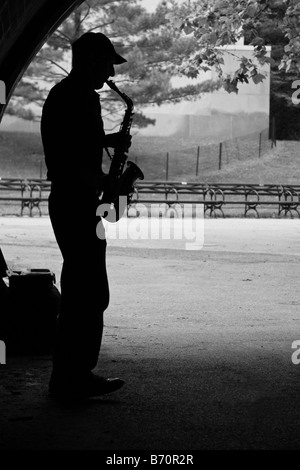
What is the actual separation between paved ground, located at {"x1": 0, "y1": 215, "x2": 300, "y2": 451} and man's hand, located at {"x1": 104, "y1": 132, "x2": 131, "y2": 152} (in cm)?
148

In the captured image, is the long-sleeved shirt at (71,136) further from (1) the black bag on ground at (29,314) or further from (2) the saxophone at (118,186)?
(1) the black bag on ground at (29,314)

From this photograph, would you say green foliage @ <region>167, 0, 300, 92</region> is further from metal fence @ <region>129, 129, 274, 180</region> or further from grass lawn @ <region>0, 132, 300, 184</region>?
metal fence @ <region>129, 129, 274, 180</region>

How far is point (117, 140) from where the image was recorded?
18.3 ft

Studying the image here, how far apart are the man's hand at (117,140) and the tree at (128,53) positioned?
33333 mm

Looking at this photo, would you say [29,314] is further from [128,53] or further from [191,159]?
[191,159]

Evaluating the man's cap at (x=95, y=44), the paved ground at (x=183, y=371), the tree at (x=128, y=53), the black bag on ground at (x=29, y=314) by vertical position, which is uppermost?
the tree at (x=128, y=53)

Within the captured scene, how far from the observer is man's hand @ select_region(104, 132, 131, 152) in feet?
18.1

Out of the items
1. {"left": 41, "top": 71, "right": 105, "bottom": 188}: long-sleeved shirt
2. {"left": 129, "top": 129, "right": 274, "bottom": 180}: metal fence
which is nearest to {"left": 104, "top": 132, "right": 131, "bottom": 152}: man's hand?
{"left": 41, "top": 71, "right": 105, "bottom": 188}: long-sleeved shirt

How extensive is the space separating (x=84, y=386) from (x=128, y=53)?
114 feet

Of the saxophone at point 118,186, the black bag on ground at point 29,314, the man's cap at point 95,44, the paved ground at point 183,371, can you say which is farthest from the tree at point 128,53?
the man's cap at point 95,44

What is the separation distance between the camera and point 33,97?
3959 centimetres

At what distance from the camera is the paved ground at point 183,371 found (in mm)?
4648
